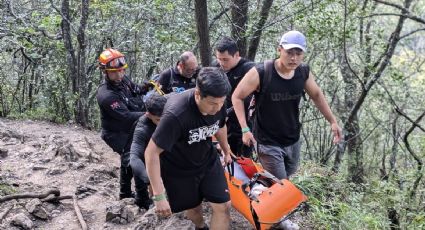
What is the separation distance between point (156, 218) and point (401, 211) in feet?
11.4

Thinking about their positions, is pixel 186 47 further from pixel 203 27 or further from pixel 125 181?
pixel 125 181

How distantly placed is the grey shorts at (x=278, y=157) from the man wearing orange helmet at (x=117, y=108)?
5.40 ft

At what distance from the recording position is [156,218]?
15.3 ft

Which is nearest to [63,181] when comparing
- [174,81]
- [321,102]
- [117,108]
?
[117,108]

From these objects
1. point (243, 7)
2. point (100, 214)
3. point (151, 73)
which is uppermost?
A: point (243, 7)

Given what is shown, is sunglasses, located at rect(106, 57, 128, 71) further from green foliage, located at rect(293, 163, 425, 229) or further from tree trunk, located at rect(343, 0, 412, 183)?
tree trunk, located at rect(343, 0, 412, 183)

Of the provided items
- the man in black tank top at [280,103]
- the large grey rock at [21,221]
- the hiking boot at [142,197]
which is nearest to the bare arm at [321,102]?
the man in black tank top at [280,103]

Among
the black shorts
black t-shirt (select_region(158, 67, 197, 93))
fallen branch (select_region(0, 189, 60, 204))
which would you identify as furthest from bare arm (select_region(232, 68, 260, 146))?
fallen branch (select_region(0, 189, 60, 204))

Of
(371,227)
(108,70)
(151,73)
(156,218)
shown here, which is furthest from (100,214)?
(151,73)

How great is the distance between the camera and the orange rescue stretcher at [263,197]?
3881mm

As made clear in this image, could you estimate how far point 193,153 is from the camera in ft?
12.3

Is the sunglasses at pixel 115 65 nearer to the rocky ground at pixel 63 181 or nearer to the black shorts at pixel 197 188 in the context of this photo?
the rocky ground at pixel 63 181

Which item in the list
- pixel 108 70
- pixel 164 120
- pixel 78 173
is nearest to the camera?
pixel 164 120

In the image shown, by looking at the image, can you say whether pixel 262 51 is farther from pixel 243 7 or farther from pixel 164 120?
pixel 164 120
